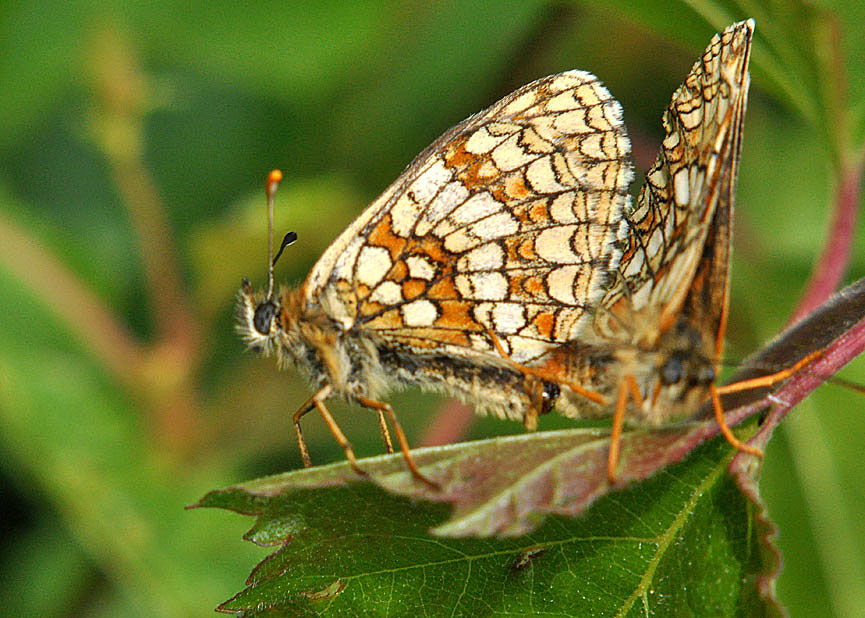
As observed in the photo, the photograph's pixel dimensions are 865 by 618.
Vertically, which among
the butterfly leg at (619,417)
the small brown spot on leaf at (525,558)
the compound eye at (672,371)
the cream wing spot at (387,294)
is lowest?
the small brown spot on leaf at (525,558)

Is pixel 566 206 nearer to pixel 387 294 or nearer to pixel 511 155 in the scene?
pixel 511 155

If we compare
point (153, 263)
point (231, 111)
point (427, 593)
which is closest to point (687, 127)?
point (427, 593)

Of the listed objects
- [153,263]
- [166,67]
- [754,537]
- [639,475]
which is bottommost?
[754,537]

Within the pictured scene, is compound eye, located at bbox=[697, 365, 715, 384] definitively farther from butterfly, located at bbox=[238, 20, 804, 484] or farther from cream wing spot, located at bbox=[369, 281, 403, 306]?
cream wing spot, located at bbox=[369, 281, 403, 306]

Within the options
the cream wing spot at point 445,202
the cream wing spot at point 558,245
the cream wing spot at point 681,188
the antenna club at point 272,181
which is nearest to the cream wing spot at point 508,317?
the cream wing spot at point 558,245

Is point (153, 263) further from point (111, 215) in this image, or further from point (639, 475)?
point (639, 475)

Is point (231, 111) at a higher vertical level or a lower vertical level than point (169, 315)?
higher

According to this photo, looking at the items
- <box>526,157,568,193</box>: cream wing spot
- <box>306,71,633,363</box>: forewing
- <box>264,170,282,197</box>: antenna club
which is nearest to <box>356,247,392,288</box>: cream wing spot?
<box>306,71,633,363</box>: forewing

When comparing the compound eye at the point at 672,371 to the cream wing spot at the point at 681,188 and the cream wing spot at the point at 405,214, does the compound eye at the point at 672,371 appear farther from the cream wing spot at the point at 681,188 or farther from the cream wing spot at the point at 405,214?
the cream wing spot at the point at 405,214

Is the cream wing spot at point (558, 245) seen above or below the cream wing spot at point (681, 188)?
below
